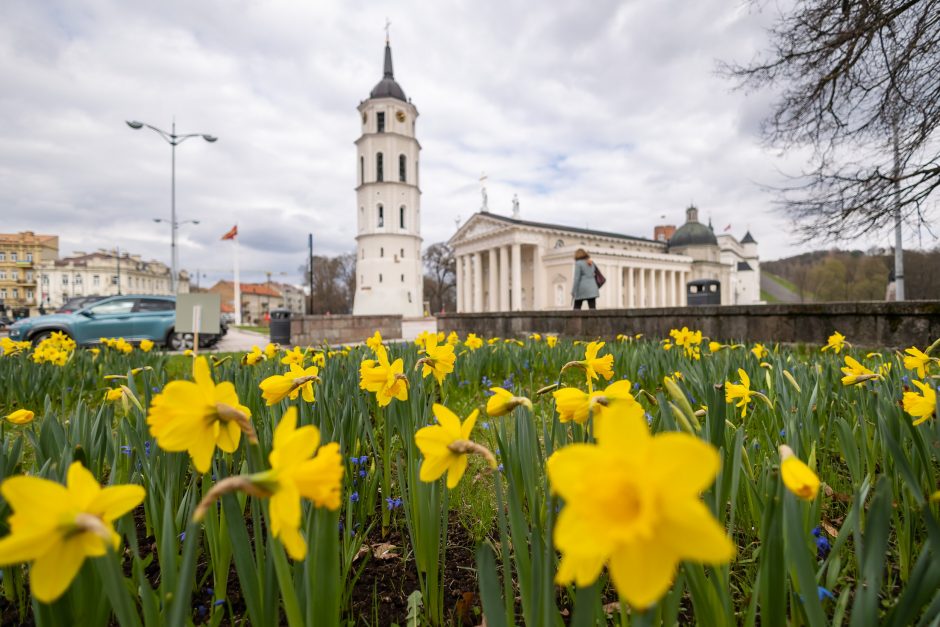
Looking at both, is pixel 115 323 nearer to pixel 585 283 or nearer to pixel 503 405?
pixel 585 283

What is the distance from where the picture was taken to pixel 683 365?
8.60 feet

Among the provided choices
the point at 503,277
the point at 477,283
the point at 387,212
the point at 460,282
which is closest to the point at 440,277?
the point at 460,282

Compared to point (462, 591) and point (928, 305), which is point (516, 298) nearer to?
point (928, 305)

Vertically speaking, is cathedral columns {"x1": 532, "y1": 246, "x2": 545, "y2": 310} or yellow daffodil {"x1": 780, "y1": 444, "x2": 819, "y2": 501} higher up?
cathedral columns {"x1": 532, "y1": 246, "x2": 545, "y2": 310}

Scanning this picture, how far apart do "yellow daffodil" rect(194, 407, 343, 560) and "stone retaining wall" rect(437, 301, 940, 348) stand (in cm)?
637

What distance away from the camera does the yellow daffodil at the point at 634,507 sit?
33 centimetres

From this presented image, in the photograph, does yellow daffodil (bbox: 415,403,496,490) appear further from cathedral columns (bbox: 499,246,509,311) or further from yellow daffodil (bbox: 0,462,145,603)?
cathedral columns (bbox: 499,246,509,311)

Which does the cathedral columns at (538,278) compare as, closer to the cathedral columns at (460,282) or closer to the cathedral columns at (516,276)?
the cathedral columns at (516,276)

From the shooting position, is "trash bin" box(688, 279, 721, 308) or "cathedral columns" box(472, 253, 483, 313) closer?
"trash bin" box(688, 279, 721, 308)

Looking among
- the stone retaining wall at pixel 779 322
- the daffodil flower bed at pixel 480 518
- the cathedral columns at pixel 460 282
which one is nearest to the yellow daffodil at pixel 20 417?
the daffodil flower bed at pixel 480 518

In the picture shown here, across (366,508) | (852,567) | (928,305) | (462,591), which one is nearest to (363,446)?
(366,508)

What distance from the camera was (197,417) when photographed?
0.64 m

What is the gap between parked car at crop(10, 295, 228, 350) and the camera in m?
10.8

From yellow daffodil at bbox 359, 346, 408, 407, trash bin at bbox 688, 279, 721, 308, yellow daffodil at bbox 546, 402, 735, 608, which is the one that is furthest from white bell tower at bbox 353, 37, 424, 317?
yellow daffodil at bbox 546, 402, 735, 608
